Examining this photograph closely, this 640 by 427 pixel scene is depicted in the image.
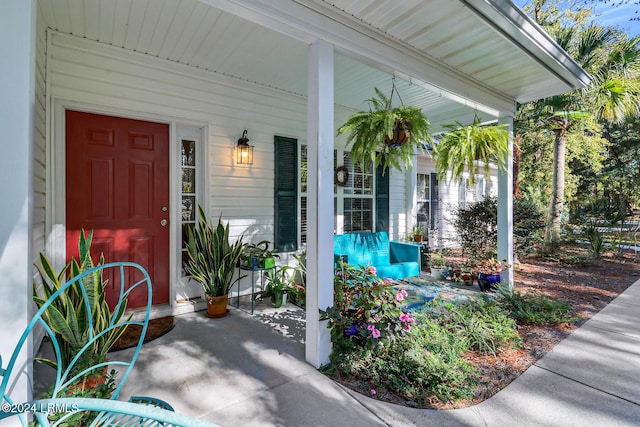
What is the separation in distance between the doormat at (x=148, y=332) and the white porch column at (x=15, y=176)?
1.32m

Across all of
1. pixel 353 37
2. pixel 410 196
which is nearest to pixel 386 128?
pixel 353 37

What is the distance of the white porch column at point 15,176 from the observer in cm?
129

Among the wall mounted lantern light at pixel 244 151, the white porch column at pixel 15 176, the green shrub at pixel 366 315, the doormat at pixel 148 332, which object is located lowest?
the doormat at pixel 148 332

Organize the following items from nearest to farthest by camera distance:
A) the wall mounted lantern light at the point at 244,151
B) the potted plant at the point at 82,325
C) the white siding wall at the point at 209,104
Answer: the potted plant at the point at 82,325, the white siding wall at the point at 209,104, the wall mounted lantern light at the point at 244,151

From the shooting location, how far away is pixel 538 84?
12.5ft

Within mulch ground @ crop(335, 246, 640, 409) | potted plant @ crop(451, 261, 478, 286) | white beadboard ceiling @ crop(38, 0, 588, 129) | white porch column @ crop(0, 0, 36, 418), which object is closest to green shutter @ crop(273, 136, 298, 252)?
white beadboard ceiling @ crop(38, 0, 588, 129)

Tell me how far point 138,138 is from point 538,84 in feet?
15.4

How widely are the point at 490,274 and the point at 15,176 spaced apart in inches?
186

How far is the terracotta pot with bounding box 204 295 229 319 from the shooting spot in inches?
127

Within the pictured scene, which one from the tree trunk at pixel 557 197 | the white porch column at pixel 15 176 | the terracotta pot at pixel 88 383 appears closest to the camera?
the white porch column at pixel 15 176

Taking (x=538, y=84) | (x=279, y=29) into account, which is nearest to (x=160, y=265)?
(x=279, y=29)

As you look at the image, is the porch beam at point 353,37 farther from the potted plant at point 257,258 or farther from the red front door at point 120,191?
the potted plant at point 257,258

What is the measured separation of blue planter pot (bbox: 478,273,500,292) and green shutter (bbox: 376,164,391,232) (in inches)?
65.2

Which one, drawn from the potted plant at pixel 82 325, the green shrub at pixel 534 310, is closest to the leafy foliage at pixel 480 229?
the green shrub at pixel 534 310
